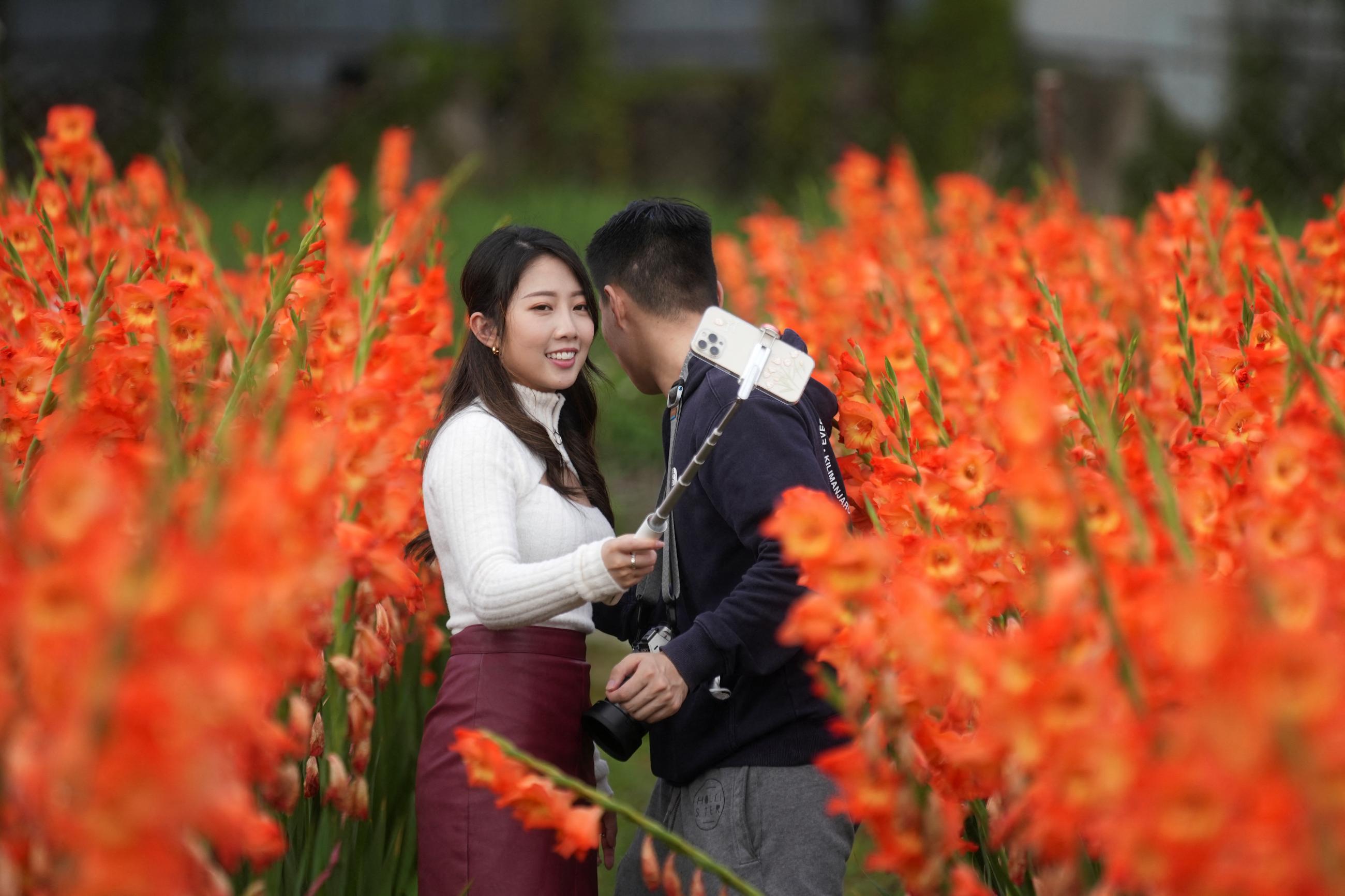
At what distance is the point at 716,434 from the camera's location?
1905 millimetres

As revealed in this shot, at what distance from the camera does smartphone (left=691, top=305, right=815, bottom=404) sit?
1.94m

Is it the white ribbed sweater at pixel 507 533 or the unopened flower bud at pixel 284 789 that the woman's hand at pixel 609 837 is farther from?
the unopened flower bud at pixel 284 789

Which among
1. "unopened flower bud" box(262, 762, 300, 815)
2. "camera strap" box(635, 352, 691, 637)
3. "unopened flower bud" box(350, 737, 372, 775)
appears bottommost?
"unopened flower bud" box(350, 737, 372, 775)

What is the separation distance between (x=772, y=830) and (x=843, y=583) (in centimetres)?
91

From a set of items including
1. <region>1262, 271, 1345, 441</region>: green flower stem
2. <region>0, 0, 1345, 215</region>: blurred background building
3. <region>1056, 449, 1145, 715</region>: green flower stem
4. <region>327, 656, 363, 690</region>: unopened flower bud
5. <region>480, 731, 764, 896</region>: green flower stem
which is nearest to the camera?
<region>1056, 449, 1145, 715</region>: green flower stem

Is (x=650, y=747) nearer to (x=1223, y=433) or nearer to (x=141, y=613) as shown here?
(x=1223, y=433)

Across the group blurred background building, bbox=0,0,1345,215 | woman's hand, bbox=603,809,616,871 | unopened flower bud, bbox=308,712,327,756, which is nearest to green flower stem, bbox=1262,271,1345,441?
woman's hand, bbox=603,809,616,871

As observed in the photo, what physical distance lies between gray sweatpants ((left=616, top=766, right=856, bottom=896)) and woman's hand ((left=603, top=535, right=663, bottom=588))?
444 millimetres

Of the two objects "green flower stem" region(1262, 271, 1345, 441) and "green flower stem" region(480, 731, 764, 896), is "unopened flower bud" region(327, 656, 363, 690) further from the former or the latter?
"green flower stem" region(1262, 271, 1345, 441)

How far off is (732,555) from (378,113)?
12620 millimetres

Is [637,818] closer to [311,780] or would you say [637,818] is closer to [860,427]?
[311,780]

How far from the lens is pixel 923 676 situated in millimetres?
1347

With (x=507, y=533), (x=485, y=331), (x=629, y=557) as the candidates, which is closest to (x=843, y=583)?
(x=629, y=557)

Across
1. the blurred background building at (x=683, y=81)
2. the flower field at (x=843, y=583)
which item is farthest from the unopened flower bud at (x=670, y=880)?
the blurred background building at (x=683, y=81)
